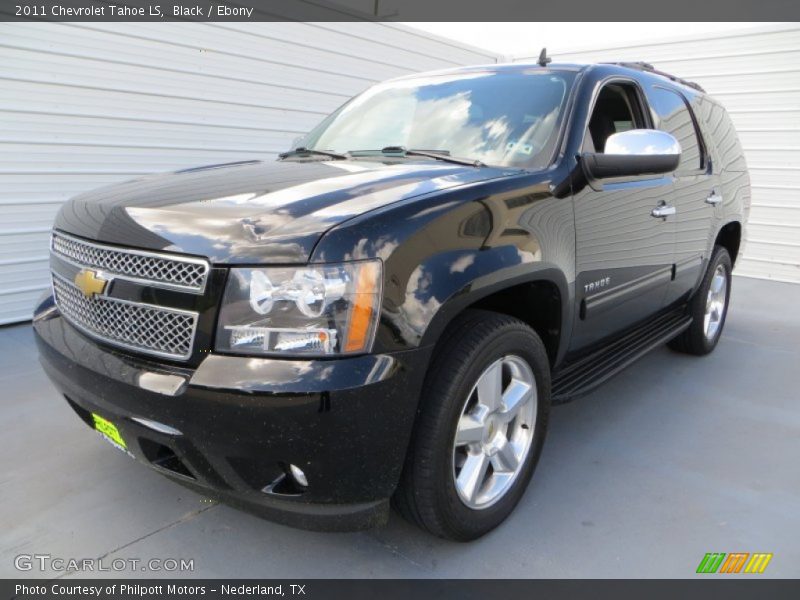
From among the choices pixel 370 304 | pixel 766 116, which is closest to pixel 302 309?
pixel 370 304

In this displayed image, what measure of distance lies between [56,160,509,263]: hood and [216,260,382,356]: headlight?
0.22ft

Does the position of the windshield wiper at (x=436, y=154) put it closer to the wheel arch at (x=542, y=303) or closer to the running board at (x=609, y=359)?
the wheel arch at (x=542, y=303)

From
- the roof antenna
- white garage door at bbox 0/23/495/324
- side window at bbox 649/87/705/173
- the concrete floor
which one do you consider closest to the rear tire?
the concrete floor

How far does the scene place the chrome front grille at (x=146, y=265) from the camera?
1.82 m

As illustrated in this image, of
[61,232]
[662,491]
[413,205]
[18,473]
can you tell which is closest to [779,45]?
[662,491]

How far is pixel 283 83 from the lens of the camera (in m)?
7.09

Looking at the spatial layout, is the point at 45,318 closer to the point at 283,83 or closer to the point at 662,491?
the point at 662,491

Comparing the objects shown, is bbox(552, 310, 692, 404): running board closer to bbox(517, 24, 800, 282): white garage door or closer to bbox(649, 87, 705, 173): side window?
bbox(649, 87, 705, 173): side window

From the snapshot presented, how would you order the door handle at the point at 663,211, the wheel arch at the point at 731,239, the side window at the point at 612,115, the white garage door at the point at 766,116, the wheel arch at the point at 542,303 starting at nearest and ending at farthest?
the wheel arch at the point at 542,303 → the side window at the point at 612,115 → the door handle at the point at 663,211 → the wheel arch at the point at 731,239 → the white garage door at the point at 766,116

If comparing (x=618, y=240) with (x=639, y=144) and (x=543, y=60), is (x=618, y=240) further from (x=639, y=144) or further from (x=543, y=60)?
(x=543, y=60)

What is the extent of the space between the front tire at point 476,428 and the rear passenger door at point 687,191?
1.79 m

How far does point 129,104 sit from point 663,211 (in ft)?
15.9

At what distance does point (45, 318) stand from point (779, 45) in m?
9.11

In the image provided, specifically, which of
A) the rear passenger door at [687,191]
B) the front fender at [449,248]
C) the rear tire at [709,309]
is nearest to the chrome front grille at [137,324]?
the front fender at [449,248]
